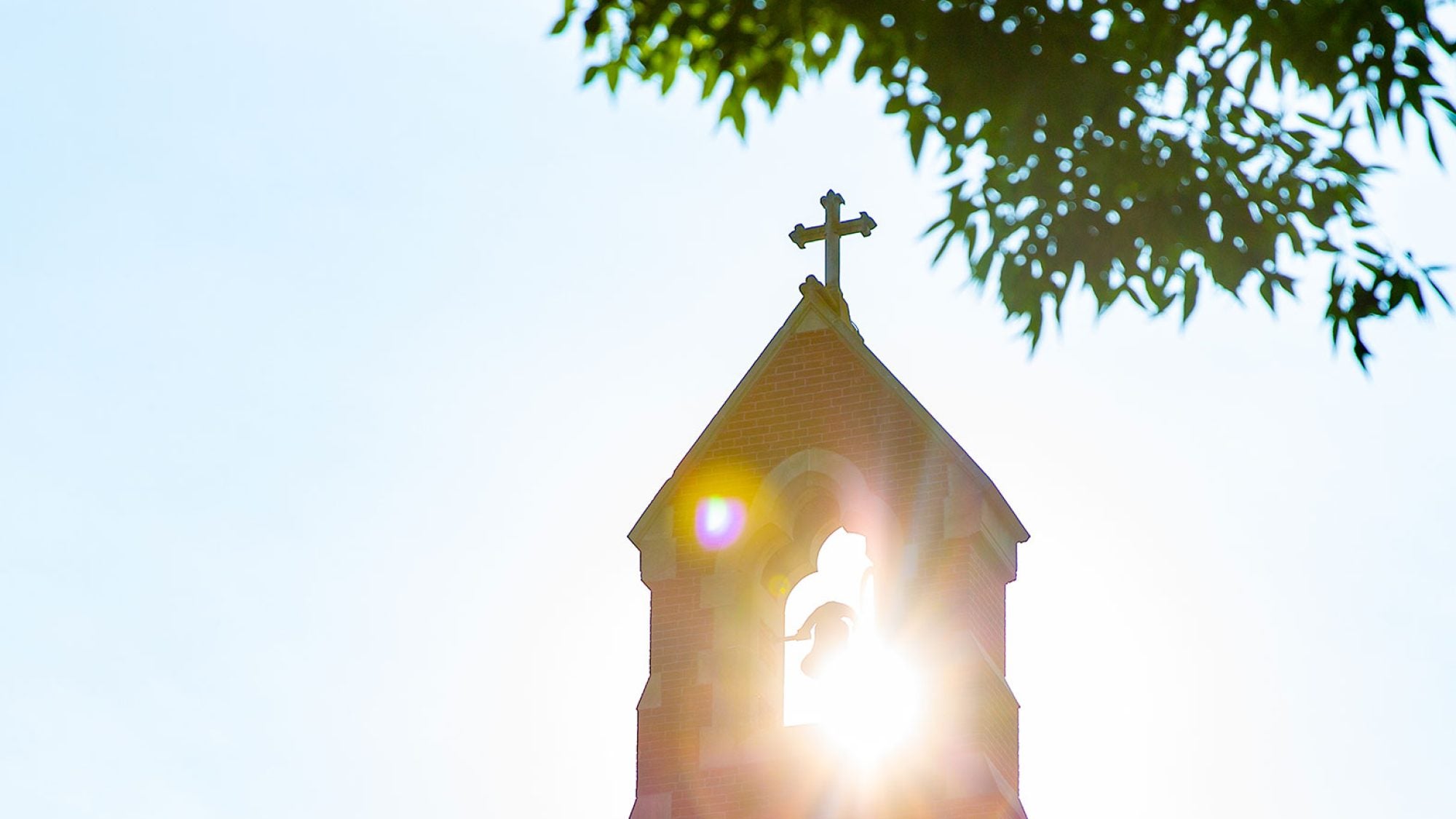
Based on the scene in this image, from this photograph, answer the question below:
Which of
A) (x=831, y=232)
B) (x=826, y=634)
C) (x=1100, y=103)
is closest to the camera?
(x=1100, y=103)

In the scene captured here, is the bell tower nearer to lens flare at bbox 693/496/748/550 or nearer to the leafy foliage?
lens flare at bbox 693/496/748/550

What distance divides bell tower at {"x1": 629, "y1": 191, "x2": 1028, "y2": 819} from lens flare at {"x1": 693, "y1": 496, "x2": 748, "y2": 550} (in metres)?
0.01

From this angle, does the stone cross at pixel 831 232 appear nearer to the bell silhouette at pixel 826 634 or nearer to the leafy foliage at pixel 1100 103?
the bell silhouette at pixel 826 634

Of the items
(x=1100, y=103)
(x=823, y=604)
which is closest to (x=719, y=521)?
(x=823, y=604)

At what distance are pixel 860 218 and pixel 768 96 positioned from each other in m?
7.77

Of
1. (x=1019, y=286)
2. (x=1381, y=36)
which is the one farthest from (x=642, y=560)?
(x=1381, y=36)

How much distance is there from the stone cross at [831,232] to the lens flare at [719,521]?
1.71 meters

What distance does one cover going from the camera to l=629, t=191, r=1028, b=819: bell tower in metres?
13.4

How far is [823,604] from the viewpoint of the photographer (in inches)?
567

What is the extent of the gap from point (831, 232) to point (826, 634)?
2901mm

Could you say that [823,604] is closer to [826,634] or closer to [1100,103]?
[826,634]

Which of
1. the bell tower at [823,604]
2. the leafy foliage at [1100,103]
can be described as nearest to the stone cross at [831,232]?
the bell tower at [823,604]

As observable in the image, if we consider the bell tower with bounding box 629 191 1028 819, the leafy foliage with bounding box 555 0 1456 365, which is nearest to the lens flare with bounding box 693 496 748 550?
the bell tower with bounding box 629 191 1028 819

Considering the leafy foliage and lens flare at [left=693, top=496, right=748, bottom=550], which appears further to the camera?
lens flare at [left=693, top=496, right=748, bottom=550]
